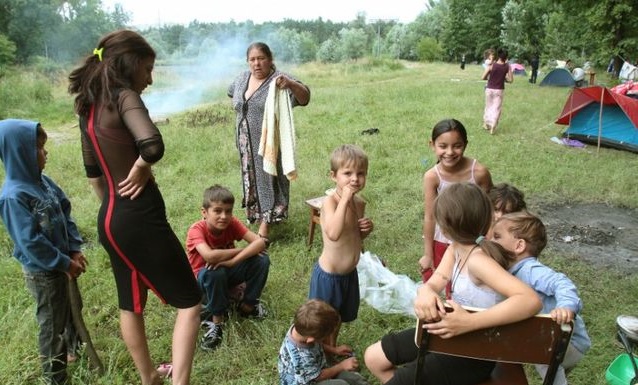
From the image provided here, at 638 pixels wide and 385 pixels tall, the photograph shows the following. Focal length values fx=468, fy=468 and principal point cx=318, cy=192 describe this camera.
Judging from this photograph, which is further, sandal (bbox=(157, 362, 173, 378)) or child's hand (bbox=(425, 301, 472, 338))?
sandal (bbox=(157, 362, 173, 378))

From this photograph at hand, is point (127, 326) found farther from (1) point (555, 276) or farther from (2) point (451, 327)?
(1) point (555, 276)

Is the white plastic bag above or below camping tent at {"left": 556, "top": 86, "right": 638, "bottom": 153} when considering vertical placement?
below

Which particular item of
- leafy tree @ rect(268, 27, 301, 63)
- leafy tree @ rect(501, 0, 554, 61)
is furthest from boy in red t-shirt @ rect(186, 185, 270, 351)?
leafy tree @ rect(501, 0, 554, 61)

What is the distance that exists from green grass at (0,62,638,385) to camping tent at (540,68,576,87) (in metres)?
5.10

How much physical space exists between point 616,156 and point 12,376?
838 cm

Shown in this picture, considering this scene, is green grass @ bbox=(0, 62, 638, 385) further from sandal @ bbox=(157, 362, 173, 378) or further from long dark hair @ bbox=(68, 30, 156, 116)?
long dark hair @ bbox=(68, 30, 156, 116)

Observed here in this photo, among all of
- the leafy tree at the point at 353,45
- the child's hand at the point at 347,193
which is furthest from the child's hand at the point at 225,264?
the leafy tree at the point at 353,45

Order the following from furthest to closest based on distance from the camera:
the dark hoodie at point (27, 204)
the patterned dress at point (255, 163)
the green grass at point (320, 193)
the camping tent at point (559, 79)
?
the camping tent at point (559, 79), the patterned dress at point (255, 163), the green grass at point (320, 193), the dark hoodie at point (27, 204)

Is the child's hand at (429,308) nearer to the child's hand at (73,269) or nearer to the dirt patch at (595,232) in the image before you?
the child's hand at (73,269)

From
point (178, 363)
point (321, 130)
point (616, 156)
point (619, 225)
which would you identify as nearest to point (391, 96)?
point (321, 130)

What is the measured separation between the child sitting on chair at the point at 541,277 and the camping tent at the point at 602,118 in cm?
677

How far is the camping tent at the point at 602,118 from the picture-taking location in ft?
25.7

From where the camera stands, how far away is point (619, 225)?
4.86 meters

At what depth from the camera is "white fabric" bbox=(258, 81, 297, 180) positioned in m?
4.00
